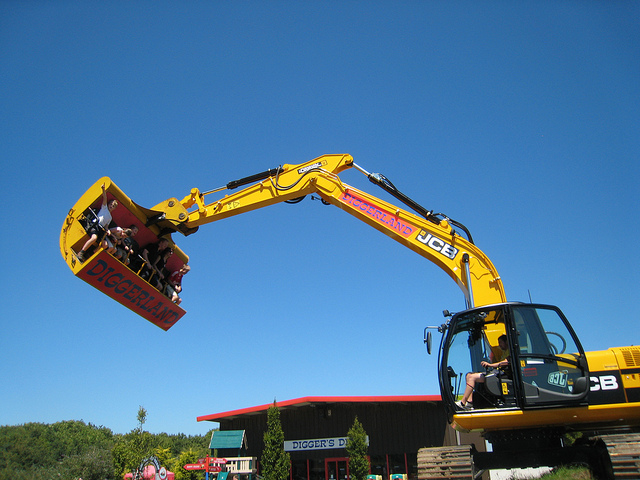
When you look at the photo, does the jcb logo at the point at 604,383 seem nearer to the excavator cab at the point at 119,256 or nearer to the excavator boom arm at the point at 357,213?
the excavator boom arm at the point at 357,213

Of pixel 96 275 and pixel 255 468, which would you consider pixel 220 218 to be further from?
pixel 255 468

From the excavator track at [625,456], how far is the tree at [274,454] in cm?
1921

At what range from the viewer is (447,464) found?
766 cm

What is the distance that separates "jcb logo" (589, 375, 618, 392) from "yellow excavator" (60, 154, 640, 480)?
0.01 meters

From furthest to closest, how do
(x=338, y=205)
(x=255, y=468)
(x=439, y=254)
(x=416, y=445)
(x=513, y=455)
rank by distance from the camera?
(x=255, y=468)
(x=416, y=445)
(x=338, y=205)
(x=439, y=254)
(x=513, y=455)

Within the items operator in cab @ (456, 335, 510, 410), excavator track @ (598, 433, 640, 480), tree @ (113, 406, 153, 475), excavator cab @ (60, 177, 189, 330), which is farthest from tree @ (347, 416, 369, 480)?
excavator track @ (598, 433, 640, 480)

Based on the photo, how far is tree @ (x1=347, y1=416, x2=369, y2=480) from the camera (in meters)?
24.1

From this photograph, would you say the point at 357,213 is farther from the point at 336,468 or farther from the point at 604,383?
the point at 336,468

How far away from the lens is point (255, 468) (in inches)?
1077

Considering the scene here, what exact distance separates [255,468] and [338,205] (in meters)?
22.0

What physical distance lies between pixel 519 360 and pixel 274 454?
20.1 m

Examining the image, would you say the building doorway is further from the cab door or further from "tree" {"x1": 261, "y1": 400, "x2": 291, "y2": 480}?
the cab door

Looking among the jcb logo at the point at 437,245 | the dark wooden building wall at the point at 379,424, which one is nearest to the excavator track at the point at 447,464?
the jcb logo at the point at 437,245

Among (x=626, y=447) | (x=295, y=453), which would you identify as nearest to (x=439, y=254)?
(x=626, y=447)
